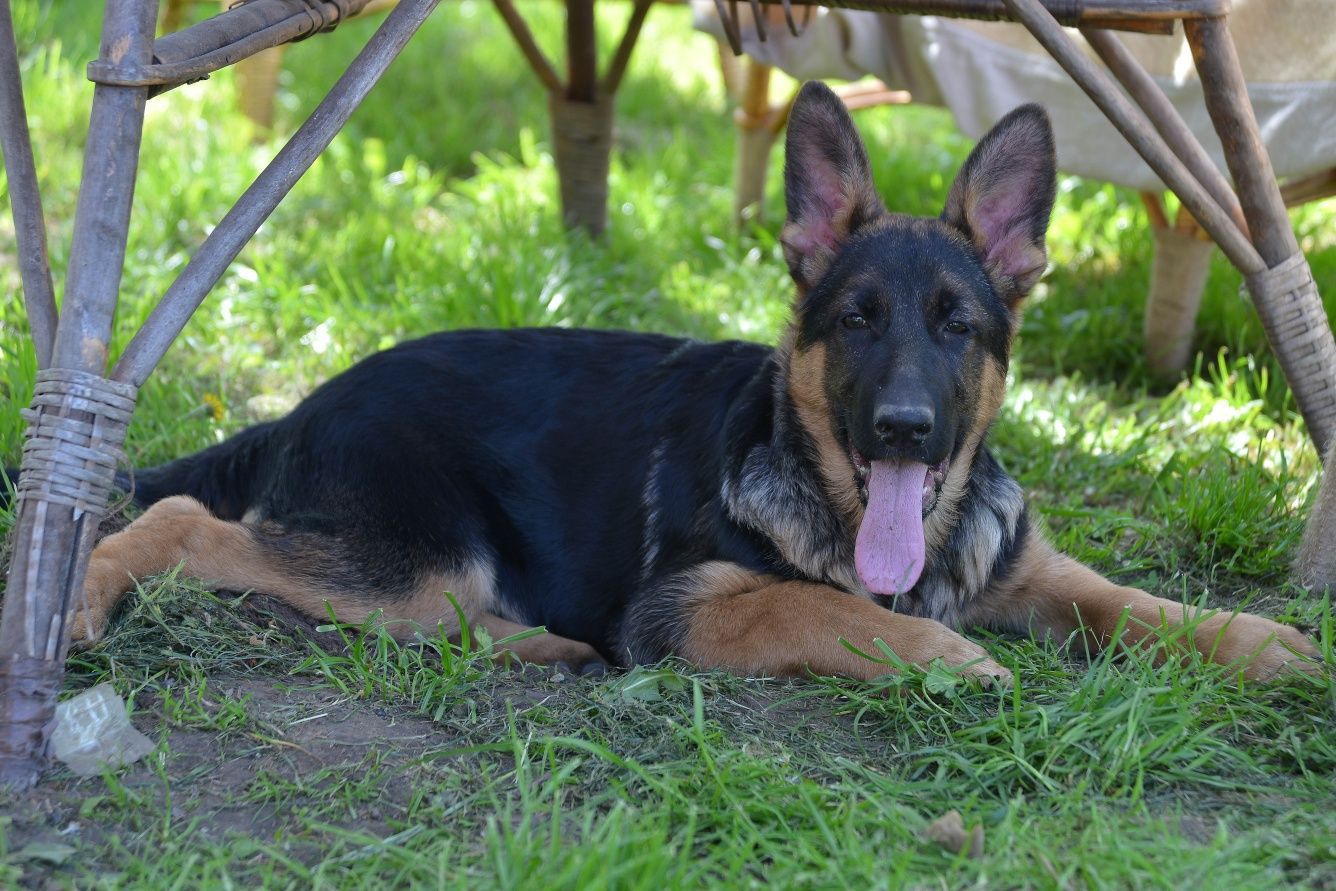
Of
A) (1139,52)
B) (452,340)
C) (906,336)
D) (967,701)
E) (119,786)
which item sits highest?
(1139,52)

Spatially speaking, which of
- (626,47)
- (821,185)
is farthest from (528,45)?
(821,185)

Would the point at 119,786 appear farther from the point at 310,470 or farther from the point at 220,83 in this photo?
the point at 220,83

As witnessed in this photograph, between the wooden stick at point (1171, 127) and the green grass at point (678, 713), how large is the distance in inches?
37.7

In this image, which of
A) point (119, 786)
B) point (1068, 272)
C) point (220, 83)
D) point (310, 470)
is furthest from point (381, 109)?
point (119, 786)

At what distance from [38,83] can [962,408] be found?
641 cm

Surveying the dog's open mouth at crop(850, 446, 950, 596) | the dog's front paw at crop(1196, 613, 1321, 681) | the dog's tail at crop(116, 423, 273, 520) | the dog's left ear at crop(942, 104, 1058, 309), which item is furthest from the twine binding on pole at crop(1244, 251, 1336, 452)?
the dog's tail at crop(116, 423, 273, 520)

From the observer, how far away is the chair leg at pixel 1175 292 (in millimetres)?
5637

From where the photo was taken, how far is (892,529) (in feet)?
11.4

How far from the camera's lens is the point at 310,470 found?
3.87 m

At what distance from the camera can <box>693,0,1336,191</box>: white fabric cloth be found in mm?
4984

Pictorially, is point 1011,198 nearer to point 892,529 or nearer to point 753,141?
point 892,529

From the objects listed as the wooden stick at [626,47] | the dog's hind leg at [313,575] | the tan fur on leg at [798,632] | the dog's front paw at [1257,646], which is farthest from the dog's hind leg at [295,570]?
the wooden stick at [626,47]

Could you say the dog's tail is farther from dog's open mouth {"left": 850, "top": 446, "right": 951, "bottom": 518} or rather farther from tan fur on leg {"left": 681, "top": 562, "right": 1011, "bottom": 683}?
dog's open mouth {"left": 850, "top": 446, "right": 951, "bottom": 518}

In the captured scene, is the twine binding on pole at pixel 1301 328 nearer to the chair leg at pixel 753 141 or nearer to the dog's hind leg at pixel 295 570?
the dog's hind leg at pixel 295 570
